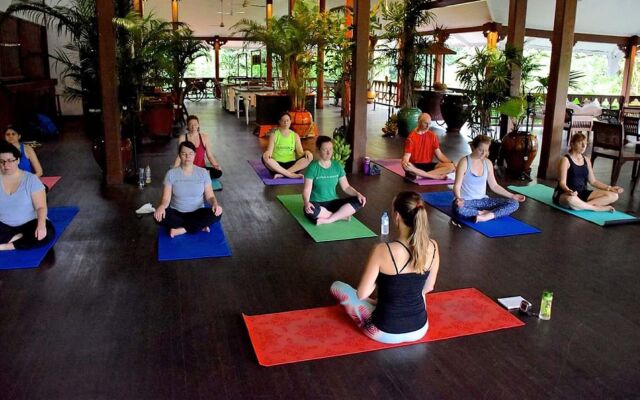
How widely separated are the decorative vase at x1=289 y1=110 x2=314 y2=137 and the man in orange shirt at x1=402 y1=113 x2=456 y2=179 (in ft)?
12.5

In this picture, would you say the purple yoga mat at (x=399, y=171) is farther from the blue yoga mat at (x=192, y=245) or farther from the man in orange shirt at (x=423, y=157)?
the blue yoga mat at (x=192, y=245)

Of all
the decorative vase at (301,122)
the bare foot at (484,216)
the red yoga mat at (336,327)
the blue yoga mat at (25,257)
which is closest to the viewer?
the red yoga mat at (336,327)

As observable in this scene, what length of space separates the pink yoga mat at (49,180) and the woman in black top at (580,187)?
531 centimetres

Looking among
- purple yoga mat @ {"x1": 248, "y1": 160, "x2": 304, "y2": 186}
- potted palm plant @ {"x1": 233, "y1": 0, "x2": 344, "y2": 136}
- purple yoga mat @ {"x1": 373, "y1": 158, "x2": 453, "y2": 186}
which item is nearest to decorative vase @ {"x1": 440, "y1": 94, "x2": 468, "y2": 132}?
potted palm plant @ {"x1": 233, "y1": 0, "x2": 344, "y2": 136}

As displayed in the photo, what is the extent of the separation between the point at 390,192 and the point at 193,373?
395cm

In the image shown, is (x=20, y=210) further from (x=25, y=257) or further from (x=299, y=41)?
(x=299, y=41)

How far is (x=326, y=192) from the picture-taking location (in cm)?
485

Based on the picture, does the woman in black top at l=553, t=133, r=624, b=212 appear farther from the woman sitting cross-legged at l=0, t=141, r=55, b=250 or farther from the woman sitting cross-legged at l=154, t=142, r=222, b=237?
the woman sitting cross-legged at l=0, t=141, r=55, b=250

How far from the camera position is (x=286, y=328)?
115 inches

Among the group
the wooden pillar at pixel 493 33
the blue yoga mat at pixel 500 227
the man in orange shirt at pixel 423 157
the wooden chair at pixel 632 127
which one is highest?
the wooden pillar at pixel 493 33

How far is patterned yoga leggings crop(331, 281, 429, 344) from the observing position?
2742 mm

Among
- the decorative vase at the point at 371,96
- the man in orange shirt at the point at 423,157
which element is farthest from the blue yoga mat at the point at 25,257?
the decorative vase at the point at 371,96

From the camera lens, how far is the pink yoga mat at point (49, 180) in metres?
6.05

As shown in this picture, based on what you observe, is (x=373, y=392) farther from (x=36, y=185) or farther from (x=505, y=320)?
(x=36, y=185)
